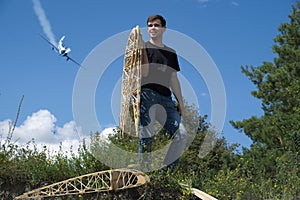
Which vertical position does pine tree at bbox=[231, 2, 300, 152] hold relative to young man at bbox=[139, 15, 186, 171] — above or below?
above

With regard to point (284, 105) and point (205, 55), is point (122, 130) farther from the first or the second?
point (284, 105)

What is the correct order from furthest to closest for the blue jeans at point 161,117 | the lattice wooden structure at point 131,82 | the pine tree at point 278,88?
1. the pine tree at point 278,88
2. the lattice wooden structure at point 131,82
3. the blue jeans at point 161,117

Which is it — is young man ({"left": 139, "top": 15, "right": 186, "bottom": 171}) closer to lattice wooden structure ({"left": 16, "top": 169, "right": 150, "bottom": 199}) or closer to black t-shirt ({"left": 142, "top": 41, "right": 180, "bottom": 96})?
black t-shirt ({"left": 142, "top": 41, "right": 180, "bottom": 96})

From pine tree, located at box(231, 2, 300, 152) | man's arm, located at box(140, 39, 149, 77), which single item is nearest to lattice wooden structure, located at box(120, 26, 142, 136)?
man's arm, located at box(140, 39, 149, 77)

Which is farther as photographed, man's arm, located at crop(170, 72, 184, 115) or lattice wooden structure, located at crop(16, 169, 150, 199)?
man's arm, located at crop(170, 72, 184, 115)

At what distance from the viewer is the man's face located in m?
4.22

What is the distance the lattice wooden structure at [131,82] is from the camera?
4.14m

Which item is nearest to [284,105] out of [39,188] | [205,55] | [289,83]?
[289,83]

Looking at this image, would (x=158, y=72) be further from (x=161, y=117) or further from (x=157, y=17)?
(x=157, y=17)

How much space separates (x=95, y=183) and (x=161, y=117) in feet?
2.97

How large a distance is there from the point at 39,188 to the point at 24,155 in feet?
2.97

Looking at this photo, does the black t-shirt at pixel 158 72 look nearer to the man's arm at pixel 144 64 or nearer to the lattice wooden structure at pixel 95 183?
the man's arm at pixel 144 64

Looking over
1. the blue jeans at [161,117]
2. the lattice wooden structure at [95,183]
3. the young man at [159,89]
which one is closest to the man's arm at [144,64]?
the young man at [159,89]

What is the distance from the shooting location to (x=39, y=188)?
4180mm
